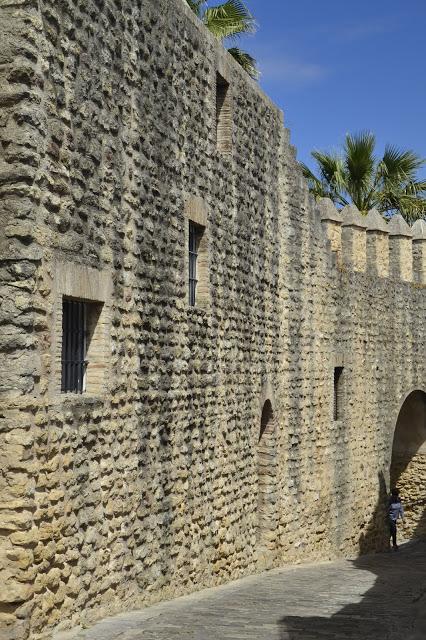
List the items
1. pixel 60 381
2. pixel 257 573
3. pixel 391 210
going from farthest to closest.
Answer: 1. pixel 391 210
2. pixel 257 573
3. pixel 60 381

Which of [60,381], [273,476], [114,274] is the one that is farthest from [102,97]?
[273,476]

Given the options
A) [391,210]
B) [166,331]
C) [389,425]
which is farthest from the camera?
[391,210]

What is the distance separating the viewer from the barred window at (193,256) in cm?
1095

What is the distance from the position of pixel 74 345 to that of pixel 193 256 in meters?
3.29

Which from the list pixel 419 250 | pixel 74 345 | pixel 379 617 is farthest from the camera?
pixel 419 250

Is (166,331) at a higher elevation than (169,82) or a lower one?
lower

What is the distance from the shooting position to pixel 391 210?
24.9 meters

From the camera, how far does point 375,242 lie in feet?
57.8

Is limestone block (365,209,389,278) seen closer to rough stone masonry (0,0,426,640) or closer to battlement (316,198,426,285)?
battlement (316,198,426,285)

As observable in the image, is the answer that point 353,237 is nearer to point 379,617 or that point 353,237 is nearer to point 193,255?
point 193,255

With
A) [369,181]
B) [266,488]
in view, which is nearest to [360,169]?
[369,181]

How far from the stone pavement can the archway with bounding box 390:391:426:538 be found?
336 inches

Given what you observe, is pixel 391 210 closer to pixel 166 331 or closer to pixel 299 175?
pixel 299 175

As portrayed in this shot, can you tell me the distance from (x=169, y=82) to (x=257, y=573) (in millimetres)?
6380
